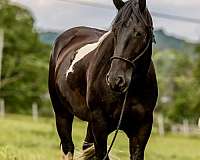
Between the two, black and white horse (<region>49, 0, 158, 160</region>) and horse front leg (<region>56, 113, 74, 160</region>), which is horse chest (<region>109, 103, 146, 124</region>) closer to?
black and white horse (<region>49, 0, 158, 160</region>)

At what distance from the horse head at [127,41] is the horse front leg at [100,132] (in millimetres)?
622

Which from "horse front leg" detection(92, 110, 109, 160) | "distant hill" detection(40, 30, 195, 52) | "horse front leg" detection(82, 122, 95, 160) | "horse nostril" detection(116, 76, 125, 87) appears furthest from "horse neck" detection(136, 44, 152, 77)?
"distant hill" detection(40, 30, 195, 52)

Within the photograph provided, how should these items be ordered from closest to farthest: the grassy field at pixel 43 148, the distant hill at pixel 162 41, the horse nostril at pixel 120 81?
the horse nostril at pixel 120 81 < the grassy field at pixel 43 148 < the distant hill at pixel 162 41

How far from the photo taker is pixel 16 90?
187ft

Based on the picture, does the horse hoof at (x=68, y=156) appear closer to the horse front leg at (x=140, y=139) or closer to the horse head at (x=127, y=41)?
the horse front leg at (x=140, y=139)

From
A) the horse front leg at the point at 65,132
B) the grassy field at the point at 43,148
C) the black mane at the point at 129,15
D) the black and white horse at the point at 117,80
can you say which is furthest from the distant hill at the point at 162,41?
the black mane at the point at 129,15

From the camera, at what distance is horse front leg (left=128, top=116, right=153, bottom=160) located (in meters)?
6.15

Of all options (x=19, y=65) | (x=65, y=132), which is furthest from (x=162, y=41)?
(x=65, y=132)

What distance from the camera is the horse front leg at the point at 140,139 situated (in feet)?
20.2

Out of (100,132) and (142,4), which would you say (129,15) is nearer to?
(142,4)

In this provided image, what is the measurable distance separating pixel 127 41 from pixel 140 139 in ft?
3.84

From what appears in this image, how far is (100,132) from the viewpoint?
6.12 m

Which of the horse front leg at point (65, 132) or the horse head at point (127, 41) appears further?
the horse front leg at point (65, 132)

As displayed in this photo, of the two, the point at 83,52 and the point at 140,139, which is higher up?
the point at 83,52
